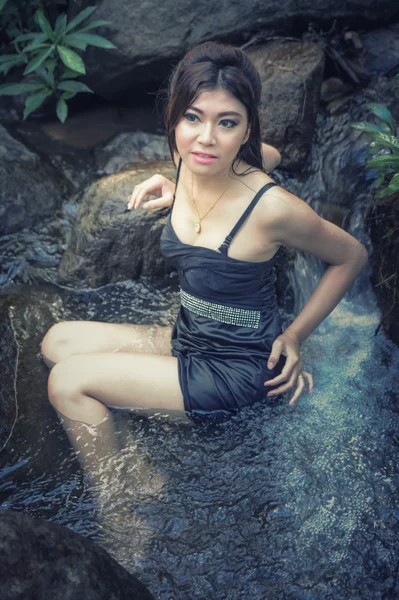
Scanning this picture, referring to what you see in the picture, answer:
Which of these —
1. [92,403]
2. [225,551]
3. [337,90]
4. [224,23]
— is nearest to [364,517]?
[225,551]

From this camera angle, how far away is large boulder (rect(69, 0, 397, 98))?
15.9ft

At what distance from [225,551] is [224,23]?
391 cm

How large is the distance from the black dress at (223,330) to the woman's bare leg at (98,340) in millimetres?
376

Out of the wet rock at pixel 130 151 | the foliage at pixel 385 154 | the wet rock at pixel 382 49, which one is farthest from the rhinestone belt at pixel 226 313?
the wet rock at pixel 382 49

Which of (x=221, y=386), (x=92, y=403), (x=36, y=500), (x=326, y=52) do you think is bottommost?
(x=36, y=500)

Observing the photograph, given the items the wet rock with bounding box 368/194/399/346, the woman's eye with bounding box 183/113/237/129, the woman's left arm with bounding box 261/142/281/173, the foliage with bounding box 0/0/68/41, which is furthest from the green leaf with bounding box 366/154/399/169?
the foliage with bounding box 0/0/68/41

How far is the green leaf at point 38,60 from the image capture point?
4671mm

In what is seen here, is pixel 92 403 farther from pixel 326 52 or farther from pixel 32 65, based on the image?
pixel 326 52

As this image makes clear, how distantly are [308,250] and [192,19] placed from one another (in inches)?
111

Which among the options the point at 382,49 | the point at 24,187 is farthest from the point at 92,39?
the point at 382,49

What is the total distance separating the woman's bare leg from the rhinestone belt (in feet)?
1.58

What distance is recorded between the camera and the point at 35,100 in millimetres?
4930

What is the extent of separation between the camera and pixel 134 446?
125 inches

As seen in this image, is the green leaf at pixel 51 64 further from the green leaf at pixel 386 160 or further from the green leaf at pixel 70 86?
the green leaf at pixel 386 160
